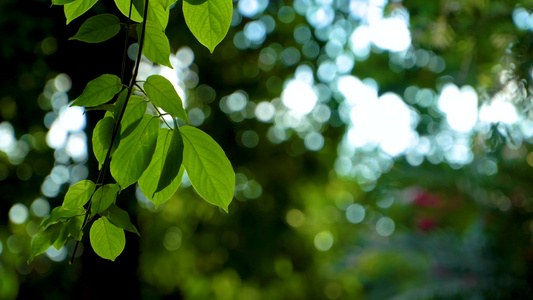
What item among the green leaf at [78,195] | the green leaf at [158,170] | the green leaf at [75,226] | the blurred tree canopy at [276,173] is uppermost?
the green leaf at [158,170]

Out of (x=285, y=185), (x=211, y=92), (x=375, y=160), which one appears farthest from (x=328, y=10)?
(x=375, y=160)

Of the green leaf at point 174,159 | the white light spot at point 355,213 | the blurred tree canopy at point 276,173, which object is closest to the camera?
the green leaf at point 174,159

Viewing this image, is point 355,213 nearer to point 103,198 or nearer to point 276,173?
point 276,173

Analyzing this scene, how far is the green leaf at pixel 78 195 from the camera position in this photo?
386 mm

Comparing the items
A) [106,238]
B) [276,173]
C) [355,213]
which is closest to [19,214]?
[276,173]

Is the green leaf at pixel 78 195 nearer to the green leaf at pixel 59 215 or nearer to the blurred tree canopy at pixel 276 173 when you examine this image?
the green leaf at pixel 59 215

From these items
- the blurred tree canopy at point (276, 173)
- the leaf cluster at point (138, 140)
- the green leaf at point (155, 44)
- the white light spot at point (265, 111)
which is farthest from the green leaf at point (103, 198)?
the white light spot at point (265, 111)

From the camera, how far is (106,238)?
41 centimetres

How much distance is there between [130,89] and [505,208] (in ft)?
6.48

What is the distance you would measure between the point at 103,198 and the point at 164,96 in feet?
0.34

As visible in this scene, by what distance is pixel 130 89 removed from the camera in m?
0.34

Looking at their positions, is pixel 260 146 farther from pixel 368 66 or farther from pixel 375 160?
pixel 375 160

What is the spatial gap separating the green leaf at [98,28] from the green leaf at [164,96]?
5 cm

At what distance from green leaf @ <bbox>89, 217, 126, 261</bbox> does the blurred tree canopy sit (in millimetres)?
1459
